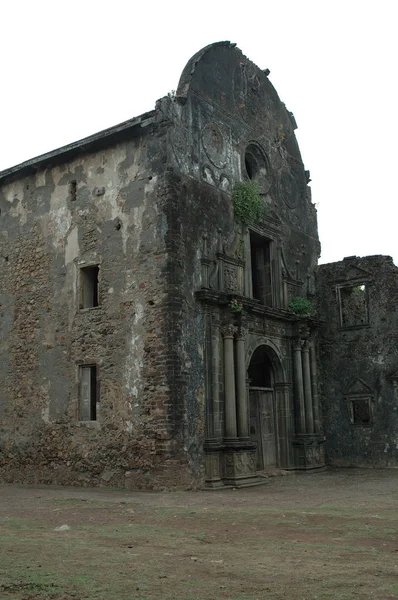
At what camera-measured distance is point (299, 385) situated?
703 inches

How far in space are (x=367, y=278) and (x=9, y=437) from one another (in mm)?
10968

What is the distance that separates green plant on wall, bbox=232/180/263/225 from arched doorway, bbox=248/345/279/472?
3447mm

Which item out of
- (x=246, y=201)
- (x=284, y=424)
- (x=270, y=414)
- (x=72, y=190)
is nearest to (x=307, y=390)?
(x=284, y=424)

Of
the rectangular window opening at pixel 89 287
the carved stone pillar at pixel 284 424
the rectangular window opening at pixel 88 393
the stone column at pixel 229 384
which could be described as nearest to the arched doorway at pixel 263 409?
the carved stone pillar at pixel 284 424

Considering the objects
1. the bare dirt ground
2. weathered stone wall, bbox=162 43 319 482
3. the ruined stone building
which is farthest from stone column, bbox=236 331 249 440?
the bare dirt ground

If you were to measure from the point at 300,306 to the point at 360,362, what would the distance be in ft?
8.38

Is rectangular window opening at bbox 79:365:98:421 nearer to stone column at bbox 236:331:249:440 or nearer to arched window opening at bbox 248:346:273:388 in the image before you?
stone column at bbox 236:331:249:440

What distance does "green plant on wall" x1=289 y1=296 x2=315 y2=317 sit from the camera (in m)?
18.3

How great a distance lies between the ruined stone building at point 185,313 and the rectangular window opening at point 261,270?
7 cm

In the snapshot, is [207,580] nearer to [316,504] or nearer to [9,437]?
[316,504]

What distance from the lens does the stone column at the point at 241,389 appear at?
589 inches

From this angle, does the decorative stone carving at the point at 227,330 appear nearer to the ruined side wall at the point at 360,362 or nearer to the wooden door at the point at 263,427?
the wooden door at the point at 263,427

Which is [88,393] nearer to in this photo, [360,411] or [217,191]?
[217,191]

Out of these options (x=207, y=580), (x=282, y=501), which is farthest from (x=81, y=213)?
(x=207, y=580)
